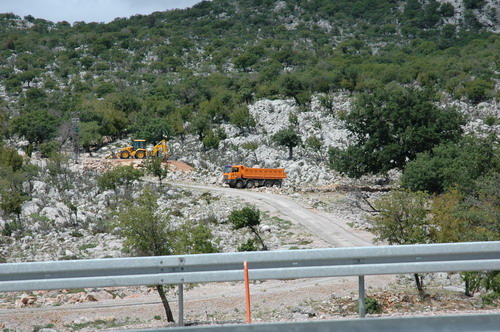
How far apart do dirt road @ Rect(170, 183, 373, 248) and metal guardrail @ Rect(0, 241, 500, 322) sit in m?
17.5

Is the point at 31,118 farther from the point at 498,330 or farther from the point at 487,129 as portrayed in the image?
the point at 498,330

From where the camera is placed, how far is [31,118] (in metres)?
54.8

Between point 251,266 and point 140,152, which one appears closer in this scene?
point 251,266

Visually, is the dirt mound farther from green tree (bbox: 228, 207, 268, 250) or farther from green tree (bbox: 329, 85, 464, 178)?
green tree (bbox: 228, 207, 268, 250)

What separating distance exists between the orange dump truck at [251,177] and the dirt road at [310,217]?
46.2 inches

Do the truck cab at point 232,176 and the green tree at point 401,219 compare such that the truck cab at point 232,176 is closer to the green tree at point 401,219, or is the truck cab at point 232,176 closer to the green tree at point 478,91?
the green tree at point 401,219

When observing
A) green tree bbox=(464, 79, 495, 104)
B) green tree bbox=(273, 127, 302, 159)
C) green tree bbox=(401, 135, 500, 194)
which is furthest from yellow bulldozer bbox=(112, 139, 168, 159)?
green tree bbox=(464, 79, 495, 104)

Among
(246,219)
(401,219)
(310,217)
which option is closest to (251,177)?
(310,217)

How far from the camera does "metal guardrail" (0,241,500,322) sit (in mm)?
5809

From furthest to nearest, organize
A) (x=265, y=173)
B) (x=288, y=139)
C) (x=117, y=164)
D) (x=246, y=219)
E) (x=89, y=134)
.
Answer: (x=89, y=134)
(x=288, y=139)
(x=117, y=164)
(x=265, y=173)
(x=246, y=219)

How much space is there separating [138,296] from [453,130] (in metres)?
31.9

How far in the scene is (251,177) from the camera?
40.8 metres

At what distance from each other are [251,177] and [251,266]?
3477 centimetres

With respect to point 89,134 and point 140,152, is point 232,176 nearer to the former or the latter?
point 140,152
